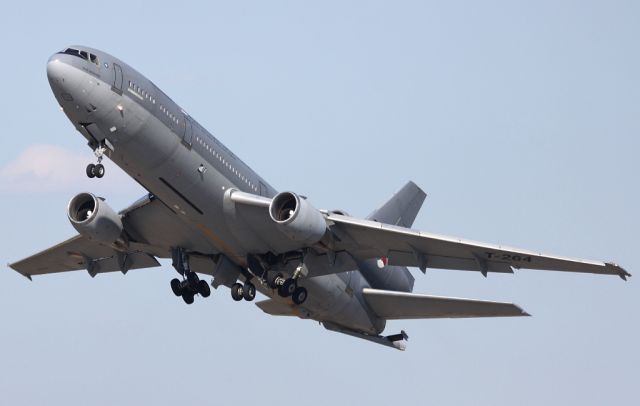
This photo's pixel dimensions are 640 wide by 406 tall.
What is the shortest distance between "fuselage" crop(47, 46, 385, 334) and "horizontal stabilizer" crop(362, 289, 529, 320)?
6.56 meters

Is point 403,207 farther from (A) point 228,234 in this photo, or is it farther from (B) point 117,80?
(B) point 117,80

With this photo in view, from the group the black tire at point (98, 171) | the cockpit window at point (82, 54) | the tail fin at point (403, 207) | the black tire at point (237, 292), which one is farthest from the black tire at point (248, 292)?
the cockpit window at point (82, 54)

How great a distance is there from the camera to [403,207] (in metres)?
44.8

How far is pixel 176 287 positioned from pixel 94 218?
4.18 metres

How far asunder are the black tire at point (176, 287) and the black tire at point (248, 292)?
2345 mm

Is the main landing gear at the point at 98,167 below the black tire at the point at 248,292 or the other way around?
the other way around

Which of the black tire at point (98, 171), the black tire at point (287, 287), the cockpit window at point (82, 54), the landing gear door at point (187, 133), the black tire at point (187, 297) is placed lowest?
the black tire at point (187, 297)

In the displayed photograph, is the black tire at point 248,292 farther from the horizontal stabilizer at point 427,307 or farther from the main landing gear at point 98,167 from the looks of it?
the main landing gear at point 98,167

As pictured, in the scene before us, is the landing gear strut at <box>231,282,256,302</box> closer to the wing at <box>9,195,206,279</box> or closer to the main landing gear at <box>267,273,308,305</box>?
the main landing gear at <box>267,273,308,305</box>

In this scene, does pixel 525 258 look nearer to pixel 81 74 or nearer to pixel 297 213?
pixel 297 213

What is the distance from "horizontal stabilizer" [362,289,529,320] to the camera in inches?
1570

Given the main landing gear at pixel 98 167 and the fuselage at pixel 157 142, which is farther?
the main landing gear at pixel 98 167

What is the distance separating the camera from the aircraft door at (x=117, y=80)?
3334cm

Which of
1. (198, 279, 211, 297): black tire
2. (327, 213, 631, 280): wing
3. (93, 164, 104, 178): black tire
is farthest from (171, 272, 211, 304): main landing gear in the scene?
(93, 164, 104, 178): black tire
